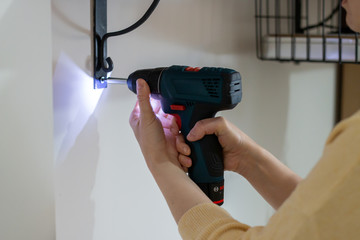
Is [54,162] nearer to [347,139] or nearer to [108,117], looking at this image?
[108,117]

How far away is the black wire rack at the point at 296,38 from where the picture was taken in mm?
1108

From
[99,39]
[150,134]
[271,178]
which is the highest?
[99,39]

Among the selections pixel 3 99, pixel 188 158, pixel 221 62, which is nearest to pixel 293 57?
pixel 221 62

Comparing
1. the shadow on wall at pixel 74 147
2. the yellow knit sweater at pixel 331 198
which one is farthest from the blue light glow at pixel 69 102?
the yellow knit sweater at pixel 331 198

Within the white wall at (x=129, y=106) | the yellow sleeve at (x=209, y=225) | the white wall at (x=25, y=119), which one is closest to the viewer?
→ the yellow sleeve at (x=209, y=225)

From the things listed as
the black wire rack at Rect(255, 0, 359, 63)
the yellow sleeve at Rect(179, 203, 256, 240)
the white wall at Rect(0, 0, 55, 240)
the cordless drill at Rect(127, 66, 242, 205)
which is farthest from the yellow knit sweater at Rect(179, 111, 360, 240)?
the black wire rack at Rect(255, 0, 359, 63)

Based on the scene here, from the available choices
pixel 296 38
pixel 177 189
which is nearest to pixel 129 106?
pixel 177 189

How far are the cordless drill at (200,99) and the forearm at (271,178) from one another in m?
0.09

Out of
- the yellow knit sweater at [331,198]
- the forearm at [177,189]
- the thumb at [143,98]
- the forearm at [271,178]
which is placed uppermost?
the thumb at [143,98]

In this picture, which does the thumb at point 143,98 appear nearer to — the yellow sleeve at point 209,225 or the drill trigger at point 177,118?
the drill trigger at point 177,118

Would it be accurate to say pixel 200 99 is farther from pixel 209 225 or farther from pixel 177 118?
pixel 209 225

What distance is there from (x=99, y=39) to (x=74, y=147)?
205mm

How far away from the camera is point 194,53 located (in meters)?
1.05

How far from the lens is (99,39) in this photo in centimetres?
80
